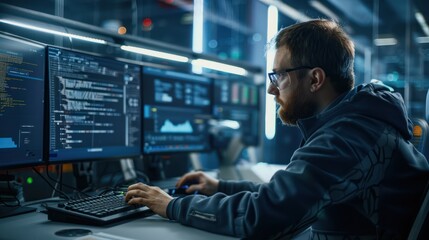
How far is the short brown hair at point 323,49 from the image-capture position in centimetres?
117

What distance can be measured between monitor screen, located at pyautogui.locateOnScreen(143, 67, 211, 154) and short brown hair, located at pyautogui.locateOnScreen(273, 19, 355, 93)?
28.6 inches

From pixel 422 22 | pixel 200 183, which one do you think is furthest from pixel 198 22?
pixel 422 22

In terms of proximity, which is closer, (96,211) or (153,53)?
(96,211)

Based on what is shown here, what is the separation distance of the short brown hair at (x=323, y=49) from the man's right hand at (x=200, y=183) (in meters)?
0.54

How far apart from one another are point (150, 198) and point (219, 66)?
4.41ft

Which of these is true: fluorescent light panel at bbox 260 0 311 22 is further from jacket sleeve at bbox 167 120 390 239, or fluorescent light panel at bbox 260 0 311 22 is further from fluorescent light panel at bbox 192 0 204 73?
jacket sleeve at bbox 167 120 390 239

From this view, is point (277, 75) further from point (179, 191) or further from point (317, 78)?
point (179, 191)

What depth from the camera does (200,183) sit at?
4.87ft

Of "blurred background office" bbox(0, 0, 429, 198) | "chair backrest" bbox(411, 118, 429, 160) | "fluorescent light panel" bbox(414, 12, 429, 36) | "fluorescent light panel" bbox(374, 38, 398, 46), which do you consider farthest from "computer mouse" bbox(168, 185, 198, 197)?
"fluorescent light panel" bbox(374, 38, 398, 46)

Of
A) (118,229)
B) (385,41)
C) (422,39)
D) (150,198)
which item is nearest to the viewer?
(118,229)

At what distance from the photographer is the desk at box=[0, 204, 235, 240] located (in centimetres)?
95

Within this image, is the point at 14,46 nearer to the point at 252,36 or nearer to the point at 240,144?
the point at 240,144

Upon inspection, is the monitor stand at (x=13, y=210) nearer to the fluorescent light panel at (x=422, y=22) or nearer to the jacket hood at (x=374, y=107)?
the jacket hood at (x=374, y=107)

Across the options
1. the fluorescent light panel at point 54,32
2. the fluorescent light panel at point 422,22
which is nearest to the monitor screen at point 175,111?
the fluorescent light panel at point 54,32
